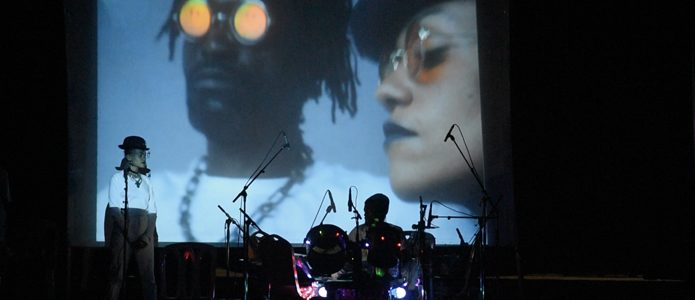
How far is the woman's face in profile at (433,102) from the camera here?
8945 mm

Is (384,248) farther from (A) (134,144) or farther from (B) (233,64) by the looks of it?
(B) (233,64)

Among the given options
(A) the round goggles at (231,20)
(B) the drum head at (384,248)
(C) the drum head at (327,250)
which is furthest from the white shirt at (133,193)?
(B) the drum head at (384,248)

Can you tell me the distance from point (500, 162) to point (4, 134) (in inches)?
212

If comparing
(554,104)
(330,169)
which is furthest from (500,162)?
(330,169)

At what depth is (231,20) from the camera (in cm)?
927

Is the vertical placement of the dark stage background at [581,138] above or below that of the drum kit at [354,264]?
above

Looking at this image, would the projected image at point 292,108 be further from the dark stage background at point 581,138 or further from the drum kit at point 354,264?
the drum kit at point 354,264

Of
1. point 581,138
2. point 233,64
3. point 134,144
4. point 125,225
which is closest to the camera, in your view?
point 125,225

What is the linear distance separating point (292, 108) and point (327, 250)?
101 inches

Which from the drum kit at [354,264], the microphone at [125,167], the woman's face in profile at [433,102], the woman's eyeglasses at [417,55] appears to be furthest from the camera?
the woman's eyeglasses at [417,55]

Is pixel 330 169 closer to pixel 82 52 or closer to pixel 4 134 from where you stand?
pixel 82 52

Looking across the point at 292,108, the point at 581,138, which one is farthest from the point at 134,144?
the point at 581,138

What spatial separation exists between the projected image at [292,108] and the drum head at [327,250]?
1947mm

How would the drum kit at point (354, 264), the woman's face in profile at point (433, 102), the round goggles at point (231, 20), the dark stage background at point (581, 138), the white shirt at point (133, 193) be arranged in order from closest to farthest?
the drum kit at point (354, 264), the white shirt at point (133, 193), the dark stage background at point (581, 138), the woman's face in profile at point (433, 102), the round goggles at point (231, 20)
